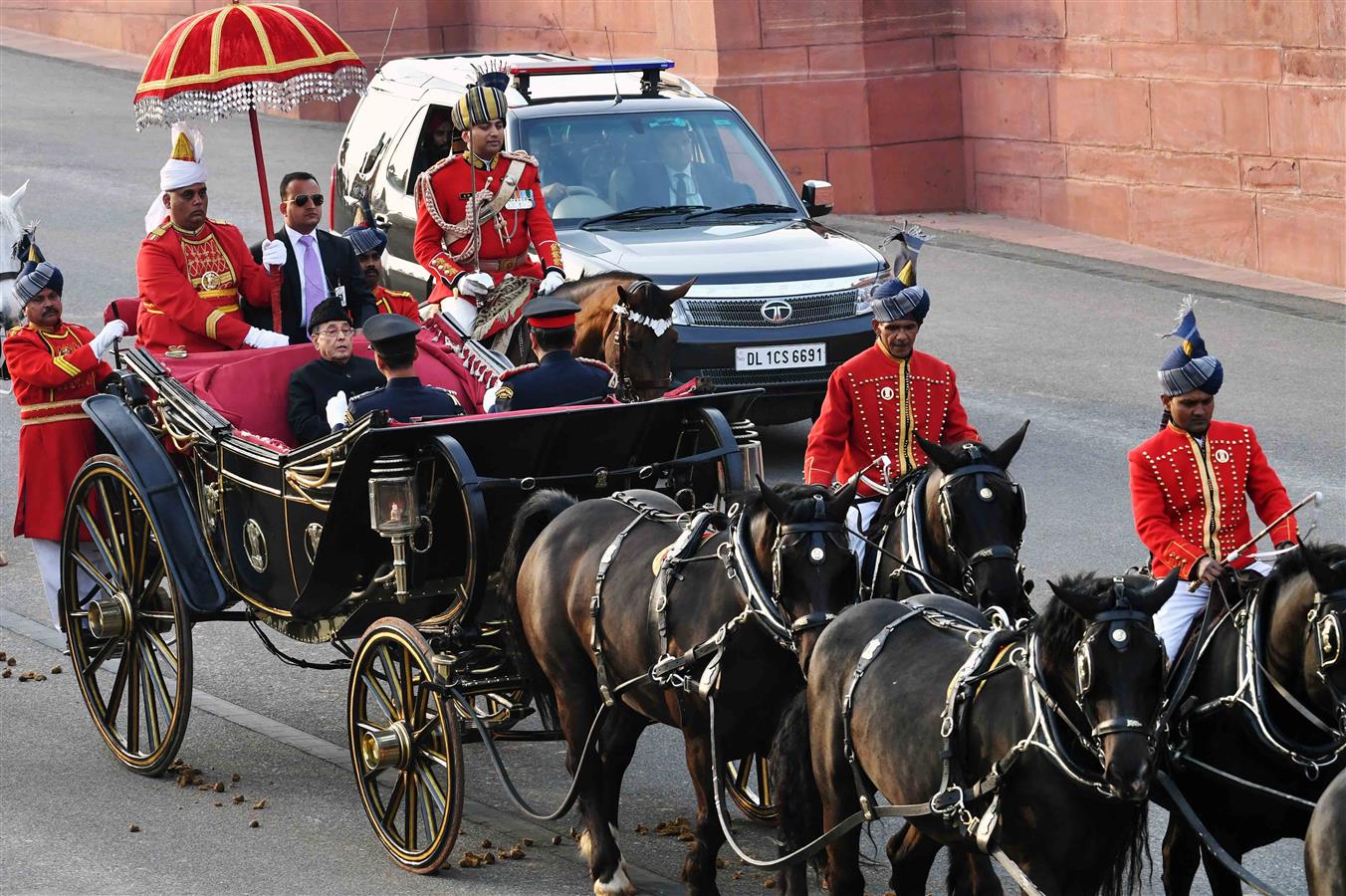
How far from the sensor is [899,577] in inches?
298

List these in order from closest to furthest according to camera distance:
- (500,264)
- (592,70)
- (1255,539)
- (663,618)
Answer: (1255,539)
(663,618)
(500,264)
(592,70)

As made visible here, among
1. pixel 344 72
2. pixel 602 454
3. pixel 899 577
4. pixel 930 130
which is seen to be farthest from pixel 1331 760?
pixel 930 130

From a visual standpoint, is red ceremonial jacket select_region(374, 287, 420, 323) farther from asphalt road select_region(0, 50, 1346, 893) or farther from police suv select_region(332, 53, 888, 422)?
police suv select_region(332, 53, 888, 422)

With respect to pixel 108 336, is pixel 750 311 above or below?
below

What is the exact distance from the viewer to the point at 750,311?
13.0 metres

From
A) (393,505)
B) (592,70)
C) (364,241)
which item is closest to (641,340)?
(364,241)

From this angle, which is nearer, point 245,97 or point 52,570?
point 52,570

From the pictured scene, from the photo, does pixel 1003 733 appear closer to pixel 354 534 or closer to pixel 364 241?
pixel 354 534

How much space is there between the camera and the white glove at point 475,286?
11.9 meters

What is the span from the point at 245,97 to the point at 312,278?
3.21 ft

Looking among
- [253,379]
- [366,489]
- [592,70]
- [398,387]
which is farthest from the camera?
[592,70]

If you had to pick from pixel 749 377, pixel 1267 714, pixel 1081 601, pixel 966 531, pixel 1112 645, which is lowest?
pixel 749 377

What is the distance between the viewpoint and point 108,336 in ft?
31.1

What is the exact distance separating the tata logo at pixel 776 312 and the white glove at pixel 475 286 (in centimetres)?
191
